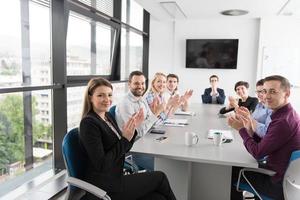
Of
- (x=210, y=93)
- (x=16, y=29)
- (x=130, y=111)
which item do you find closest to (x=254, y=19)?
(x=210, y=93)

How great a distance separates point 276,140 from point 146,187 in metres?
0.86

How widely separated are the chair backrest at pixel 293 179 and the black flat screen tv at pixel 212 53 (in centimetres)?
486

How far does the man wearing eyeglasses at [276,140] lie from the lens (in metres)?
1.60

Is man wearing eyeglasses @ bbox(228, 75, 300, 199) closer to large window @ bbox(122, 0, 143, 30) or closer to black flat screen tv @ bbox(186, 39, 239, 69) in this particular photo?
large window @ bbox(122, 0, 143, 30)

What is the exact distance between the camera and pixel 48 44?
9.45 ft

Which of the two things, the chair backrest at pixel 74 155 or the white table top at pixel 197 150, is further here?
the white table top at pixel 197 150

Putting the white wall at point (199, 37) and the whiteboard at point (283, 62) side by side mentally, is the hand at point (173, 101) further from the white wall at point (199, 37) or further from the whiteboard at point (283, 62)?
the whiteboard at point (283, 62)

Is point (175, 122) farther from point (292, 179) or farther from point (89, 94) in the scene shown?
point (292, 179)

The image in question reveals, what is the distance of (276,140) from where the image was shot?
1.59 m

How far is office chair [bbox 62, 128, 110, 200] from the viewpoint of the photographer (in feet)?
4.72

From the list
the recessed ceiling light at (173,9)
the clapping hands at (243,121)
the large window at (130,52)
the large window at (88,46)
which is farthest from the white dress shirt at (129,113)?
the recessed ceiling light at (173,9)

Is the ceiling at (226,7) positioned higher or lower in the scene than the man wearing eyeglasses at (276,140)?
higher

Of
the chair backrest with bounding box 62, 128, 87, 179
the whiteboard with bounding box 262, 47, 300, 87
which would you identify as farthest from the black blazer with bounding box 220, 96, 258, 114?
the whiteboard with bounding box 262, 47, 300, 87

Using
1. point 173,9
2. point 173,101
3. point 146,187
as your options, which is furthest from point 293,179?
point 173,9
